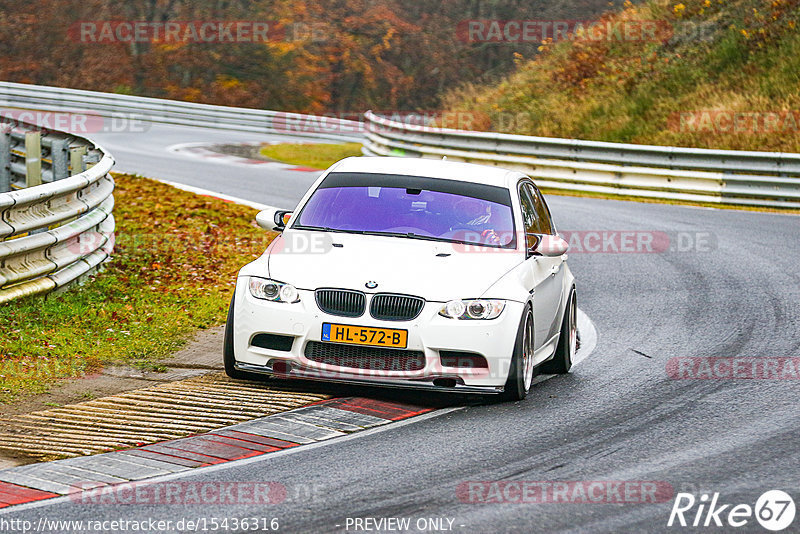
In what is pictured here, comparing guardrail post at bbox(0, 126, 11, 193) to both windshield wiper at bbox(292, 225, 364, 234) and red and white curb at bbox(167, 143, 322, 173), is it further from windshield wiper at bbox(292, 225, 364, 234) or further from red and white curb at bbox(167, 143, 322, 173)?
red and white curb at bbox(167, 143, 322, 173)

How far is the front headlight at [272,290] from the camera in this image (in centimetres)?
772

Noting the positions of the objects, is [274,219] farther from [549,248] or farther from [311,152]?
[311,152]

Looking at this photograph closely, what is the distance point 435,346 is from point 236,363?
4.68 ft

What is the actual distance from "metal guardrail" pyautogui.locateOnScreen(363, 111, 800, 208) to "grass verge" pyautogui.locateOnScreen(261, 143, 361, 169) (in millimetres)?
3660

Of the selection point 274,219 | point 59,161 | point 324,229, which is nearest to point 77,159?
point 59,161

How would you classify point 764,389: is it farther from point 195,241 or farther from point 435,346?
point 195,241

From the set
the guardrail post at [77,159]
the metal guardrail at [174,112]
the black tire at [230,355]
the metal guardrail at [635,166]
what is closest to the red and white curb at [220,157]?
the metal guardrail at [635,166]

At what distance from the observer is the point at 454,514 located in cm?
546

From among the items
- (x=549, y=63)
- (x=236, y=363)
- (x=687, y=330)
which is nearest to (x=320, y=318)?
(x=236, y=363)

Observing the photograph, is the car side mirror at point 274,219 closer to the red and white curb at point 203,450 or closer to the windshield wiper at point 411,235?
the windshield wiper at point 411,235

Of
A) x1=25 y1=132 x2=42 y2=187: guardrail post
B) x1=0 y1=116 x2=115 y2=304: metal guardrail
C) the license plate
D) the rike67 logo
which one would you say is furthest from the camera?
x1=25 y1=132 x2=42 y2=187: guardrail post

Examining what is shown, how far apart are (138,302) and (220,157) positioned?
53.5 feet

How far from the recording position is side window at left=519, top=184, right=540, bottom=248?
351 inches

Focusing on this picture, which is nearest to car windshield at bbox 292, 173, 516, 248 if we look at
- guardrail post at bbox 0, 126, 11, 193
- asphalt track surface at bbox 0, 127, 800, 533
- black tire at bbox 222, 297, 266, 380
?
black tire at bbox 222, 297, 266, 380
